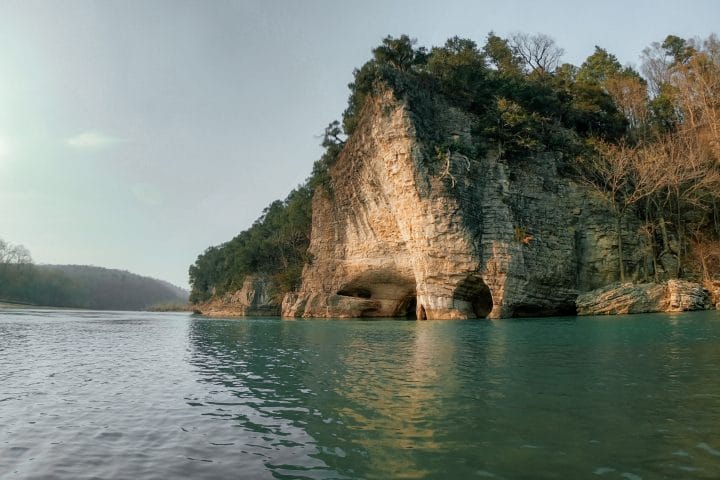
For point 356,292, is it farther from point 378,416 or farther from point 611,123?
point 378,416

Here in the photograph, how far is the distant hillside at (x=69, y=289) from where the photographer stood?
9675 cm

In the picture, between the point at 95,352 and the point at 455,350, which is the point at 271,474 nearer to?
the point at 455,350

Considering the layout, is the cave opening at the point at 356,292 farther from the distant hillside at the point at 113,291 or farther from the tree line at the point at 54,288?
the distant hillside at the point at 113,291

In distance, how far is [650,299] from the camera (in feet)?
90.2

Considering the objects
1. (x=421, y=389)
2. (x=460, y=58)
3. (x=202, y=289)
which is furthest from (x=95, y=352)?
(x=202, y=289)

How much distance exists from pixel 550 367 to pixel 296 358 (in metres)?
6.34

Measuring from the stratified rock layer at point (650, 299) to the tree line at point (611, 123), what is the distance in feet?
7.99

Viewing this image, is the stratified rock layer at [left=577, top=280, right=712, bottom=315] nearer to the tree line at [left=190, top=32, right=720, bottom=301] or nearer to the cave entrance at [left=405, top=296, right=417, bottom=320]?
the tree line at [left=190, top=32, right=720, bottom=301]

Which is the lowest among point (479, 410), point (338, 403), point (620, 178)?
point (338, 403)

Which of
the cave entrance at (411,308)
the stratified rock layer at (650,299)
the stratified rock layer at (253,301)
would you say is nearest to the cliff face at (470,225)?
the stratified rock layer at (650,299)

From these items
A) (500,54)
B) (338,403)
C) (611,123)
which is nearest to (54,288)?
(500,54)

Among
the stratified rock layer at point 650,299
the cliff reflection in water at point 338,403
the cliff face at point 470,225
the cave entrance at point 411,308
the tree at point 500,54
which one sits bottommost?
the cliff reflection in water at point 338,403

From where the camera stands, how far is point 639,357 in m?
10.4

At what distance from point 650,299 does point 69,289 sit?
13105 centimetres
